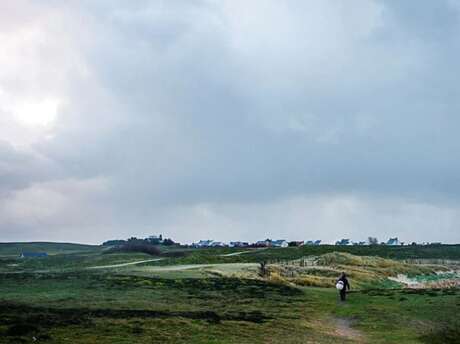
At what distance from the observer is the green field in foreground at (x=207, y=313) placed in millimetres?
24688

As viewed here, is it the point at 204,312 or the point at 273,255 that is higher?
the point at 273,255

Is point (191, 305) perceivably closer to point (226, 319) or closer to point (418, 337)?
point (226, 319)

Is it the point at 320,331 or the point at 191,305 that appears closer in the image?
the point at 320,331

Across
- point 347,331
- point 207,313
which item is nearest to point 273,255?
point 207,313

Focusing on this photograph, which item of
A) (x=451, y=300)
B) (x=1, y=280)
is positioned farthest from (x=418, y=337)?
(x=1, y=280)

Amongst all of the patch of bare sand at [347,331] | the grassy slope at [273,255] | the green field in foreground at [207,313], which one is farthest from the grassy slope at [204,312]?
the grassy slope at [273,255]

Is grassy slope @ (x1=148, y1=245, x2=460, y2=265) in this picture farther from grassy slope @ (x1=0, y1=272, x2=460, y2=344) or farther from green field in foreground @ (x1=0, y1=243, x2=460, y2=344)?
green field in foreground @ (x1=0, y1=243, x2=460, y2=344)

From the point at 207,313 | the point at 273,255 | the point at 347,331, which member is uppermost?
the point at 273,255

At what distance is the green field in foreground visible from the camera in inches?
972

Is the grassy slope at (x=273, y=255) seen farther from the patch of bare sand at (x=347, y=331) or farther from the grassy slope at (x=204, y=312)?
the patch of bare sand at (x=347, y=331)

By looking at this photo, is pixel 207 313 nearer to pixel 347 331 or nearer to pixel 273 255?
pixel 347 331

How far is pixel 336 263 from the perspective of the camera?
79375 mm

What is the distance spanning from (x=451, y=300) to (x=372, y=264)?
43.6 meters

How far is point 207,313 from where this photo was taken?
3095 centimetres
